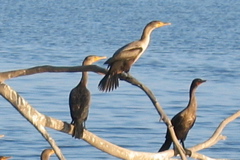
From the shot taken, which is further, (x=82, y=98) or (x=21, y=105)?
(x=82, y=98)

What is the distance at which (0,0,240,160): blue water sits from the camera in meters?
12.0

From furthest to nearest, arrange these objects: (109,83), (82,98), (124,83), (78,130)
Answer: (124,83)
(82,98)
(109,83)
(78,130)

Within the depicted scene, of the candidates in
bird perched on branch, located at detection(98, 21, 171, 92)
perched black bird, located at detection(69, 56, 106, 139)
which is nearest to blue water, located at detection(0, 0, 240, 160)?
perched black bird, located at detection(69, 56, 106, 139)

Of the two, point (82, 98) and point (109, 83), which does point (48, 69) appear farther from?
point (82, 98)

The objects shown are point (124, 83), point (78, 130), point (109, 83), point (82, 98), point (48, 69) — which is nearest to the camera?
point (48, 69)

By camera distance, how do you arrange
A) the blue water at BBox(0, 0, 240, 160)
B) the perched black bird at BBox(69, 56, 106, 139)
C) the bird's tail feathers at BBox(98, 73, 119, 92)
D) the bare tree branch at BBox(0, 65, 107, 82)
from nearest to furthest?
the bare tree branch at BBox(0, 65, 107, 82) < the bird's tail feathers at BBox(98, 73, 119, 92) < the perched black bird at BBox(69, 56, 106, 139) < the blue water at BBox(0, 0, 240, 160)

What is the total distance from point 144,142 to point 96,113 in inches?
68.8

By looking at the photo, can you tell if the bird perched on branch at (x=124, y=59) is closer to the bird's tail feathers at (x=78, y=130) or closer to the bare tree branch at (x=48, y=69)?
the bird's tail feathers at (x=78, y=130)

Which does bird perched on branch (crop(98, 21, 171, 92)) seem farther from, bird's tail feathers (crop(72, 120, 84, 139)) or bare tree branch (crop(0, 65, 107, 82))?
bare tree branch (crop(0, 65, 107, 82))

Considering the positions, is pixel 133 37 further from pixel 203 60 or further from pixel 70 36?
pixel 203 60

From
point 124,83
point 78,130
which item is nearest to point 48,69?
point 78,130

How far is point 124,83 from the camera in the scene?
16422 millimetres

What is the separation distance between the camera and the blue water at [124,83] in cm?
1202

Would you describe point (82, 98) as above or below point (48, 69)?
below
